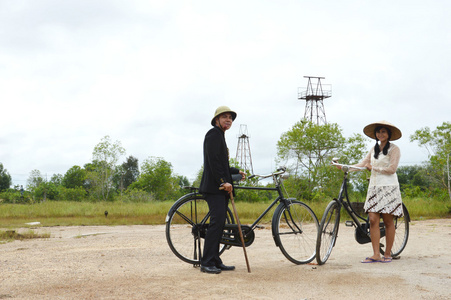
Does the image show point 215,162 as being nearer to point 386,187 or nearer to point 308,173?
point 386,187

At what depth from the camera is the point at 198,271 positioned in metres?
6.24

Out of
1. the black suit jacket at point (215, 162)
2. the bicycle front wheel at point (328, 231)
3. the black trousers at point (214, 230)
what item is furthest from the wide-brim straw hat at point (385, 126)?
the black trousers at point (214, 230)

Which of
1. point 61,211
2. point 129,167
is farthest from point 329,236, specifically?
point 129,167

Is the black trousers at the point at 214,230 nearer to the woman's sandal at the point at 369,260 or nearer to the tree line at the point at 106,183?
the woman's sandal at the point at 369,260

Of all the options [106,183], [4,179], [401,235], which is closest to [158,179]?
[106,183]

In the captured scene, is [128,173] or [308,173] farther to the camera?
[128,173]

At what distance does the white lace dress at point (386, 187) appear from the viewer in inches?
272

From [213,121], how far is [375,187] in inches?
101

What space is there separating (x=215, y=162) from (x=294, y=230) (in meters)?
1.58

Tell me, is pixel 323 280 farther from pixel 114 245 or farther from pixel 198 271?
pixel 114 245

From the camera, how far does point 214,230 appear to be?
619 cm

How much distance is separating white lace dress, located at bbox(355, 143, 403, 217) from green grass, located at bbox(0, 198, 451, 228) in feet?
32.1

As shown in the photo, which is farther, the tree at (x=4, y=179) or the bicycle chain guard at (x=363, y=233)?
the tree at (x=4, y=179)

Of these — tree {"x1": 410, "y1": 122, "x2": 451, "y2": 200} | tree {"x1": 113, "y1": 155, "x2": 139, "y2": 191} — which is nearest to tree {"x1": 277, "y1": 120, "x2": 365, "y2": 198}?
tree {"x1": 410, "y1": 122, "x2": 451, "y2": 200}
